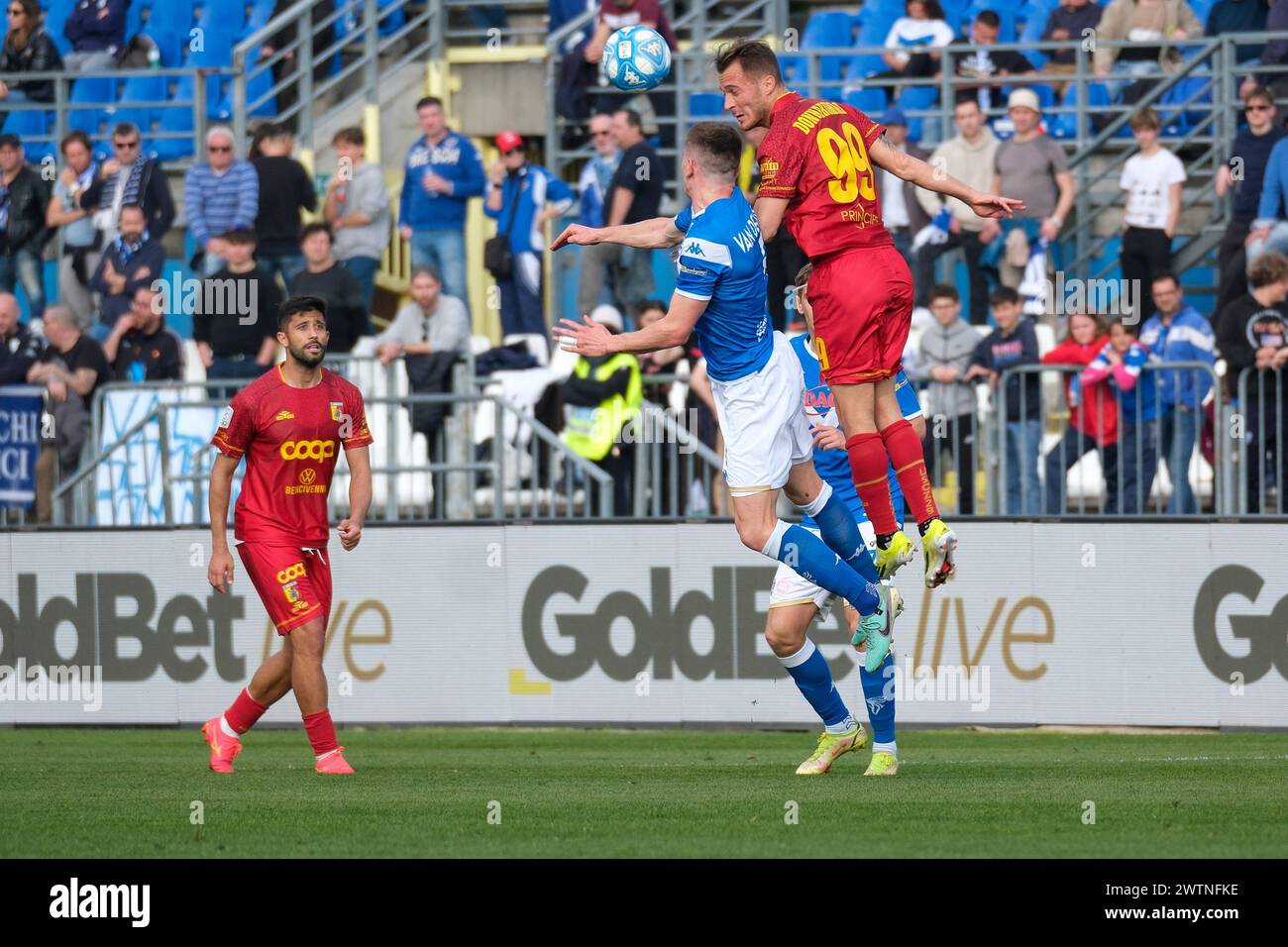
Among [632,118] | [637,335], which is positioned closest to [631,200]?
[632,118]

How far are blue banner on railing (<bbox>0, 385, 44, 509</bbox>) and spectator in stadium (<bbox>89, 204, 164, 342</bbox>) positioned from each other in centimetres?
315

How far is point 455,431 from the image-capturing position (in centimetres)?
1567

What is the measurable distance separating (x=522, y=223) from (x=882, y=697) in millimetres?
9710

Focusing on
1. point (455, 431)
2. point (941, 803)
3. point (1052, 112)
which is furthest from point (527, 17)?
point (941, 803)

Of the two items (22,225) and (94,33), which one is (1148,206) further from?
(94,33)

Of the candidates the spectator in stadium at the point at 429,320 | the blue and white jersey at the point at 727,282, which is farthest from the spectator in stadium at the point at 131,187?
the blue and white jersey at the point at 727,282

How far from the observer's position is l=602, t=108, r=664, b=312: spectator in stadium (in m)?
17.8

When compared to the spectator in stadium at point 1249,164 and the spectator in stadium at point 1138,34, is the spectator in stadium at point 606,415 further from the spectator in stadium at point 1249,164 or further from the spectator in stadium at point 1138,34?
the spectator in stadium at point 1138,34

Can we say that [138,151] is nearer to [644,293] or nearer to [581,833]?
[644,293]

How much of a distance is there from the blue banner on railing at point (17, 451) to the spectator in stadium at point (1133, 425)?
813cm

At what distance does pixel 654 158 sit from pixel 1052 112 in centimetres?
387

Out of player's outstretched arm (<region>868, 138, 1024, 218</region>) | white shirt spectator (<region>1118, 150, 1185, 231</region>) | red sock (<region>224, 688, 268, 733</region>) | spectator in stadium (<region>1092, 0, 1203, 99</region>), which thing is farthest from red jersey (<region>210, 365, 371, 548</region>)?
spectator in stadium (<region>1092, 0, 1203, 99</region>)

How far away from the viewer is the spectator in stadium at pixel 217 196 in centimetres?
1911

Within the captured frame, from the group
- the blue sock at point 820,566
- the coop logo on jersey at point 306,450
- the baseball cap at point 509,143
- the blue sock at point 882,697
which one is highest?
the baseball cap at point 509,143
